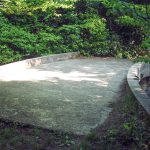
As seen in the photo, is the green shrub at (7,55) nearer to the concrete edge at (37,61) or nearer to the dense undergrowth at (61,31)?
the dense undergrowth at (61,31)

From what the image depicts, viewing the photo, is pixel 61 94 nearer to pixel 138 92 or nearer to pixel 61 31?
pixel 138 92

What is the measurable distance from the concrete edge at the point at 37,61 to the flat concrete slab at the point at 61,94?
9.8 inches

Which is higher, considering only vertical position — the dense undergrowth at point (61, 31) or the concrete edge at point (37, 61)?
the dense undergrowth at point (61, 31)

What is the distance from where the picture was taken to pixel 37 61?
41.8 feet

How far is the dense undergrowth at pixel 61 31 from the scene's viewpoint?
542 inches

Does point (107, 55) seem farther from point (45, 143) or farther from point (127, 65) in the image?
point (45, 143)

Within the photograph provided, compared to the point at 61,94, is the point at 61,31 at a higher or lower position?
higher

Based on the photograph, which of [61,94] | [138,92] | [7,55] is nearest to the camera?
[138,92]

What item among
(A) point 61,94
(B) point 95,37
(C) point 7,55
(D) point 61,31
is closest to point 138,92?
(A) point 61,94

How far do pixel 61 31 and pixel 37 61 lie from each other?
3.45 m

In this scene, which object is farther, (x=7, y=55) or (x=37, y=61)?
(x=7, y=55)

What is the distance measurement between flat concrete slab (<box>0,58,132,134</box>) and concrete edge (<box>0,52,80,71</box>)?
0.25m

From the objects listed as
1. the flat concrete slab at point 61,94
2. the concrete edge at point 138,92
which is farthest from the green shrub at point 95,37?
the concrete edge at point 138,92

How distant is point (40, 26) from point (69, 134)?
1012 centimetres
